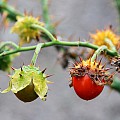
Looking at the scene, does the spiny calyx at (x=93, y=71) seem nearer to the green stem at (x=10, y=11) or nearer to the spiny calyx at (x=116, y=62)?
the spiny calyx at (x=116, y=62)

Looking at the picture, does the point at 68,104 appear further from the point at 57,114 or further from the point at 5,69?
the point at 5,69

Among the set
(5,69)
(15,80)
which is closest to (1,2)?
(5,69)

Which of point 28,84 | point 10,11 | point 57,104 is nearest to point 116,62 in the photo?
point 28,84

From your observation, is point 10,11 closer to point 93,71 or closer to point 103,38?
point 103,38

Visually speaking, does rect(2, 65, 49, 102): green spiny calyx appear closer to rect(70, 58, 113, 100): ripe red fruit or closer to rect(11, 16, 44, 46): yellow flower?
rect(70, 58, 113, 100): ripe red fruit

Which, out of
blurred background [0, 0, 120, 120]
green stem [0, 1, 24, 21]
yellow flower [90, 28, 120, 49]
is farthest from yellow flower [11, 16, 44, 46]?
blurred background [0, 0, 120, 120]

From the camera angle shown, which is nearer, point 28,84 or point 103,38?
point 28,84

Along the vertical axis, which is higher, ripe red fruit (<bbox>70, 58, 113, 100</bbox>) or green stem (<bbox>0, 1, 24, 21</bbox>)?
green stem (<bbox>0, 1, 24, 21</bbox>)

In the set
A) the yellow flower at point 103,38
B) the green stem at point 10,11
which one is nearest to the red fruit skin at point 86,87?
the yellow flower at point 103,38
